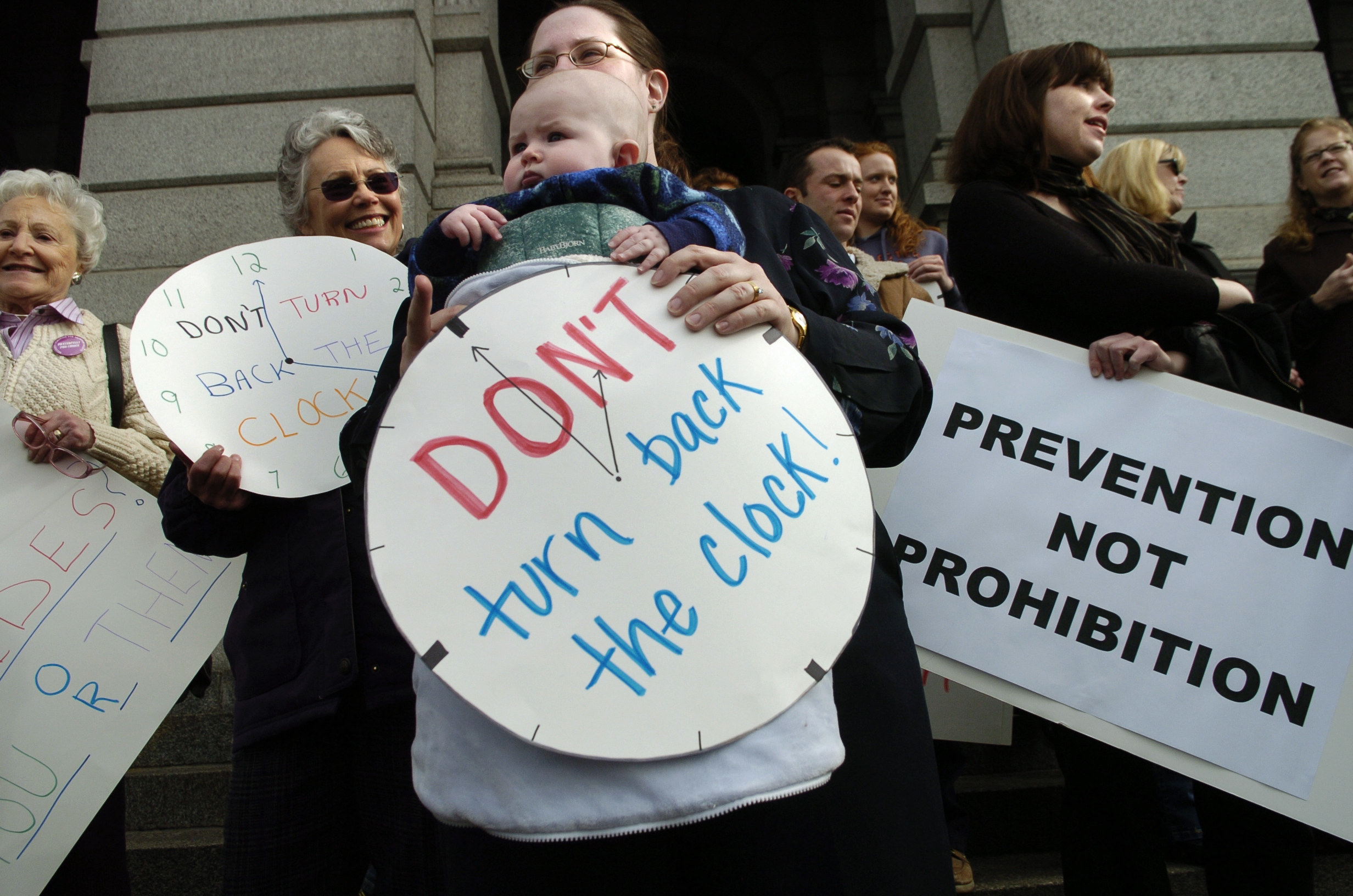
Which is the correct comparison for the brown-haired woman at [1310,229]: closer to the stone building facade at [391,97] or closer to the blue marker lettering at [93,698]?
the stone building facade at [391,97]

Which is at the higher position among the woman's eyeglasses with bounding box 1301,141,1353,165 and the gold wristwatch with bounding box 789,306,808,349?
the woman's eyeglasses with bounding box 1301,141,1353,165

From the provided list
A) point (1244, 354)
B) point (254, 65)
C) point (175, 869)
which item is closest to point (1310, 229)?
point (1244, 354)

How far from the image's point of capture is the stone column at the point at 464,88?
4.72 metres

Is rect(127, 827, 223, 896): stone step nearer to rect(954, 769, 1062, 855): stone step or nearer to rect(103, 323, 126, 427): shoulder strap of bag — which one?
rect(103, 323, 126, 427): shoulder strap of bag

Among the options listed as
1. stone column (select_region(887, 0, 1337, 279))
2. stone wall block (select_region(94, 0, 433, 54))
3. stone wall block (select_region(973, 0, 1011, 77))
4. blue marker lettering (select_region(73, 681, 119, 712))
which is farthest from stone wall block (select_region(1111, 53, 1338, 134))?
blue marker lettering (select_region(73, 681, 119, 712))

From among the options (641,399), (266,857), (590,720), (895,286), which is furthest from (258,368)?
(895,286)

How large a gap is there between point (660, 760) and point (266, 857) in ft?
3.17

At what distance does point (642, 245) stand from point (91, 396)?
173cm

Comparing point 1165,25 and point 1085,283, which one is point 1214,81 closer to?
point 1165,25

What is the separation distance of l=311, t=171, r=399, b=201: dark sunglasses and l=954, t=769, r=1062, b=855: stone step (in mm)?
2251

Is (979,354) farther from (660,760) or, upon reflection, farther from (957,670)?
(660,760)

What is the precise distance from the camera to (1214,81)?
435 centimetres

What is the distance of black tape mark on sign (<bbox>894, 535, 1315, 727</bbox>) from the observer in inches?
65.3

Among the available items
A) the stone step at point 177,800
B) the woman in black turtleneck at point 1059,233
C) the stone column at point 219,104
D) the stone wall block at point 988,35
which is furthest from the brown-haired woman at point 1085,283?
the stone column at point 219,104
